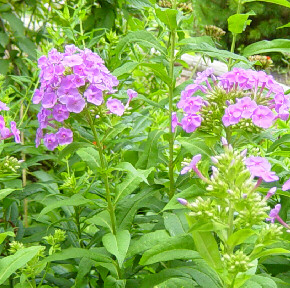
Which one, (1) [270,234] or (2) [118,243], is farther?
(2) [118,243]

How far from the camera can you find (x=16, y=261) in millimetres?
1890

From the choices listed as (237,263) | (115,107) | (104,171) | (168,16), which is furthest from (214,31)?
(237,263)

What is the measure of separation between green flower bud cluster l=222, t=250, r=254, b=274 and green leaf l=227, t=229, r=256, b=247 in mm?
40

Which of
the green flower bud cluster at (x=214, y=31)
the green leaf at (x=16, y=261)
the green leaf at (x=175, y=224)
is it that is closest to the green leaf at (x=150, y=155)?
the green leaf at (x=175, y=224)

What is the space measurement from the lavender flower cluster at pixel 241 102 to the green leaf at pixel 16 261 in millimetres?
665

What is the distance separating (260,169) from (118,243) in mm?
653

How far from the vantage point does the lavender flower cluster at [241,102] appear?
1849 millimetres

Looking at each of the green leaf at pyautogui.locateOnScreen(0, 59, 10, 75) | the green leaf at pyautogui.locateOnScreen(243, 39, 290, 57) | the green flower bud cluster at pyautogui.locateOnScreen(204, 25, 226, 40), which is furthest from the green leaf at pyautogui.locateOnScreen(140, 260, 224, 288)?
the green leaf at pyautogui.locateOnScreen(0, 59, 10, 75)

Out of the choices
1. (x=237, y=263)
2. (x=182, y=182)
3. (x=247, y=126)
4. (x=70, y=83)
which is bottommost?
(x=182, y=182)

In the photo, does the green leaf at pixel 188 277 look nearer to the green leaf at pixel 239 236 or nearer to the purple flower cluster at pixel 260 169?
the green leaf at pixel 239 236

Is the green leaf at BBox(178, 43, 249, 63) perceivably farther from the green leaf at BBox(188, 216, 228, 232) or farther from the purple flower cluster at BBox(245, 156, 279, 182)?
the green leaf at BBox(188, 216, 228, 232)

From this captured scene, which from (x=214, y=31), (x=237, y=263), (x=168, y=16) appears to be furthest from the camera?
(x=214, y=31)

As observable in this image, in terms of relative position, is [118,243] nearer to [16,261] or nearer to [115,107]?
[16,261]

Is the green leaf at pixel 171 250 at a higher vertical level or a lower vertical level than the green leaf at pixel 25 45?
lower
